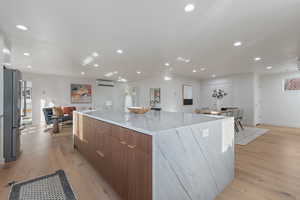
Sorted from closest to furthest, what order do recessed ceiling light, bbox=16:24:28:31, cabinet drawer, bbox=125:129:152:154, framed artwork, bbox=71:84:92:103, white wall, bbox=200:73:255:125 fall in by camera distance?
cabinet drawer, bbox=125:129:152:154, recessed ceiling light, bbox=16:24:28:31, white wall, bbox=200:73:255:125, framed artwork, bbox=71:84:92:103

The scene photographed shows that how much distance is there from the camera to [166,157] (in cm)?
117

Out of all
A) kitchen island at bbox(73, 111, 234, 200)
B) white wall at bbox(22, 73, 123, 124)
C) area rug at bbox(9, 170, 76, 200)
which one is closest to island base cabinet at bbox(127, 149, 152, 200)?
kitchen island at bbox(73, 111, 234, 200)

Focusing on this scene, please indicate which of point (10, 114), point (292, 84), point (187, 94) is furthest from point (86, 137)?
point (292, 84)

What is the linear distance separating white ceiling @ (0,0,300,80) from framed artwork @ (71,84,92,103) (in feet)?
13.1

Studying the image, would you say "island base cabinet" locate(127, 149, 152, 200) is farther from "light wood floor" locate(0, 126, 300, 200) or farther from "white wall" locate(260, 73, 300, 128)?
"white wall" locate(260, 73, 300, 128)

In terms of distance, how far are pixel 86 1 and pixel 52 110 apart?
5560mm

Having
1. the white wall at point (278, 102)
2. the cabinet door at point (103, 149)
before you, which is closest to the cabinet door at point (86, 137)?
the cabinet door at point (103, 149)

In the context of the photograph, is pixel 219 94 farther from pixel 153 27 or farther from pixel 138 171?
pixel 138 171

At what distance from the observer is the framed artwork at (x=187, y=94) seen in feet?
24.5

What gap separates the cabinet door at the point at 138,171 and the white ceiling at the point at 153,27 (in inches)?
70.1

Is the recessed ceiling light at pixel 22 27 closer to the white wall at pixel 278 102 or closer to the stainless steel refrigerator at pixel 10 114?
the stainless steel refrigerator at pixel 10 114

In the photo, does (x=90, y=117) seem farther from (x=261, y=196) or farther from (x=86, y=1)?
(x=261, y=196)

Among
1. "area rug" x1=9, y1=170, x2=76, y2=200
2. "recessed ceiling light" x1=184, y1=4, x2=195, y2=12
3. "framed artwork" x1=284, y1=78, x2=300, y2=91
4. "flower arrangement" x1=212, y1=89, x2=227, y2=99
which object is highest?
"recessed ceiling light" x1=184, y1=4, x2=195, y2=12

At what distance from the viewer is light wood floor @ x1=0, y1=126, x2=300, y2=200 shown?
174 centimetres
